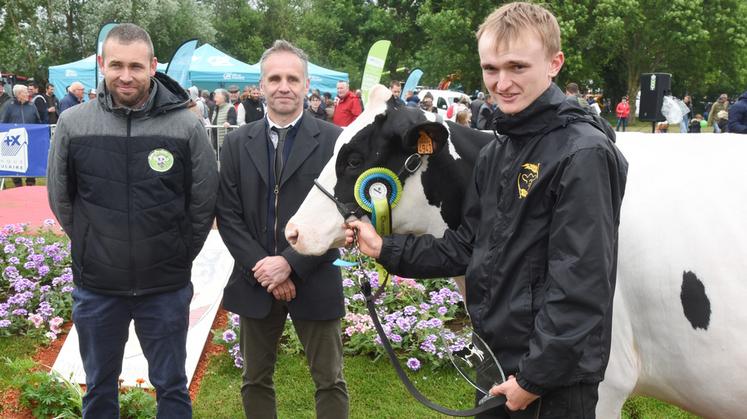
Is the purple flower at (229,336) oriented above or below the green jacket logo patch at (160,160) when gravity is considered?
below

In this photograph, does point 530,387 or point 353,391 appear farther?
point 353,391

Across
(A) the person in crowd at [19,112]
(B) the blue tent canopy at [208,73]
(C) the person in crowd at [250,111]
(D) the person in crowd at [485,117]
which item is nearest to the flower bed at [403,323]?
(D) the person in crowd at [485,117]

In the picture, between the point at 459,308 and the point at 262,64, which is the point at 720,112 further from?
the point at 262,64

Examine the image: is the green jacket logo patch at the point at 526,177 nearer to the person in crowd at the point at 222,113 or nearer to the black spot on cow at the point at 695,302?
the black spot on cow at the point at 695,302

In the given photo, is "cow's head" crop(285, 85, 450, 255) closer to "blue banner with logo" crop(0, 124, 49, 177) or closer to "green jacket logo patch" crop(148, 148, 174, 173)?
"green jacket logo patch" crop(148, 148, 174, 173)

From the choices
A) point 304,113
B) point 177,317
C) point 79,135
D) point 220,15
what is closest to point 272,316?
point 177,317

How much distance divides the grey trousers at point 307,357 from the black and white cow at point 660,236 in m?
0.96

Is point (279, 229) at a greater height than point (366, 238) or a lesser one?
lesser

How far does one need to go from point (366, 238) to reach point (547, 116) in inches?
33.6

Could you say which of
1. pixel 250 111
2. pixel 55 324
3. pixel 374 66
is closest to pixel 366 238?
pixel 374 66

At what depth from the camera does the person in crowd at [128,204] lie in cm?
320

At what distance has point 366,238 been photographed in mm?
2510

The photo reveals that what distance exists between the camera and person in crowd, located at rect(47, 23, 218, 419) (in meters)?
3.20

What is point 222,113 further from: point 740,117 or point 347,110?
point 740,117
